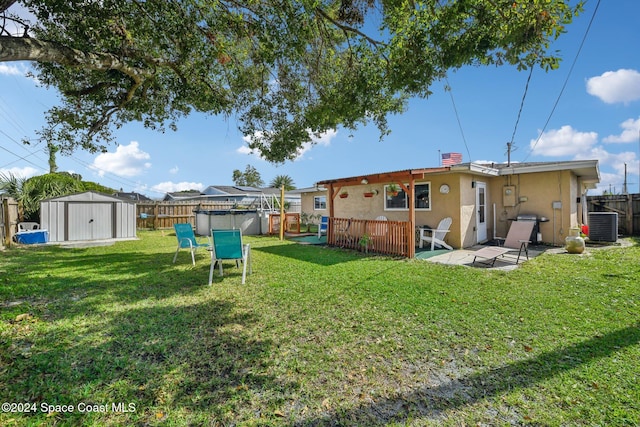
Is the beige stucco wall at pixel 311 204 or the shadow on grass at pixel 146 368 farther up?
the beige stucco wall at pixel 311 204

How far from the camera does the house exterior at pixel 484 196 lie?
361 inches

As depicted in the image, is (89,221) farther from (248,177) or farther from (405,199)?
(248,177)

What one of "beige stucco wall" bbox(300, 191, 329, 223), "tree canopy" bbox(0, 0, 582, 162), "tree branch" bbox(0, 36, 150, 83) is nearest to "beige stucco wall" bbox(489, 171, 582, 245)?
"tree canopy" bbox(0, 0, 582, 162)

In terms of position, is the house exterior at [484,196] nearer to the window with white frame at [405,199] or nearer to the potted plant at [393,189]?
the window with white frame at [405,199]

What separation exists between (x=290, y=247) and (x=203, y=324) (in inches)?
263

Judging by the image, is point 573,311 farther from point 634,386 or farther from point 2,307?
point 2,307

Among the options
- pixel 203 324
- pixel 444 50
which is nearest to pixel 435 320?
pixel 203 324

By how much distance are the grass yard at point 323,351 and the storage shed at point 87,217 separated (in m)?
7.50

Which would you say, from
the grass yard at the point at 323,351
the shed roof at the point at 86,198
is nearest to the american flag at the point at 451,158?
the grass yard at the point at 323,351

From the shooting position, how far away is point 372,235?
8992 mm

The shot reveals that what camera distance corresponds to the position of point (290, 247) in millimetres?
10359

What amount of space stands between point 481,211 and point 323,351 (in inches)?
376

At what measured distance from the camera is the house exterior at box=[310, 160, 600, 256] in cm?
918

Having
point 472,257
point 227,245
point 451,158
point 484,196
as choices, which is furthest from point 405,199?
point 227,245
